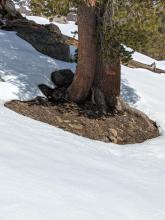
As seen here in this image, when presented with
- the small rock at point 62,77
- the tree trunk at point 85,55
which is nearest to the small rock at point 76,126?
the tree trunk at point 85,55

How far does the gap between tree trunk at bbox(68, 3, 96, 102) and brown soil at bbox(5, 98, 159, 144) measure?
41 centimetres

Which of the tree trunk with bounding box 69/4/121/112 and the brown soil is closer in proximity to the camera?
the brown soil

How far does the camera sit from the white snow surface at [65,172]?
4.75m

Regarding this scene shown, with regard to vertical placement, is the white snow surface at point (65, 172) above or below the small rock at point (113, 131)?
above

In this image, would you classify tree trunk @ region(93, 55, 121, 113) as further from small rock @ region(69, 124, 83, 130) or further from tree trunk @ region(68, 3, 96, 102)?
small rock @ region(69, 124, 83, 130)

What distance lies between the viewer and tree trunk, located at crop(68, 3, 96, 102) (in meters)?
11.1

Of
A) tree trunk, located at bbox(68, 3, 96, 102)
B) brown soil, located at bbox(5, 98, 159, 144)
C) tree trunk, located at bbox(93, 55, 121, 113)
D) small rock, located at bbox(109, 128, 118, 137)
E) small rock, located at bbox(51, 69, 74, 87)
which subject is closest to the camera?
brown soil, located at bbox(5, 98, 159, 144)

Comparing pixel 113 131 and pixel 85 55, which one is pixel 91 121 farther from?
pixel 85 55

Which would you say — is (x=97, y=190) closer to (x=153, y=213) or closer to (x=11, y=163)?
(x=153, y=213)

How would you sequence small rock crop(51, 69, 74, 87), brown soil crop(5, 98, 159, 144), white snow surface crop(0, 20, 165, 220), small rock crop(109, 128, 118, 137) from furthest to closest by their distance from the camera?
small rock crop(51, 69, 74, 87) → small rock crop(109, 128, 118, 137) → brown soil crop(5, 98, 159, 144) → white snow surface crop(0, 20, 165, 220)

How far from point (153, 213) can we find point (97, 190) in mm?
739

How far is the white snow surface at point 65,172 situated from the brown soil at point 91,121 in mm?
410

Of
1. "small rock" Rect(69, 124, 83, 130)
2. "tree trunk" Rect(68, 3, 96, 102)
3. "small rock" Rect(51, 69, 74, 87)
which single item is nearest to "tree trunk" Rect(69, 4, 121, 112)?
"tree trunk" Rect(68, 3, 96, 102)

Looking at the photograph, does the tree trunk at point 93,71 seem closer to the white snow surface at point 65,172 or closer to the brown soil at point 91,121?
the brown soil at point 91,121
